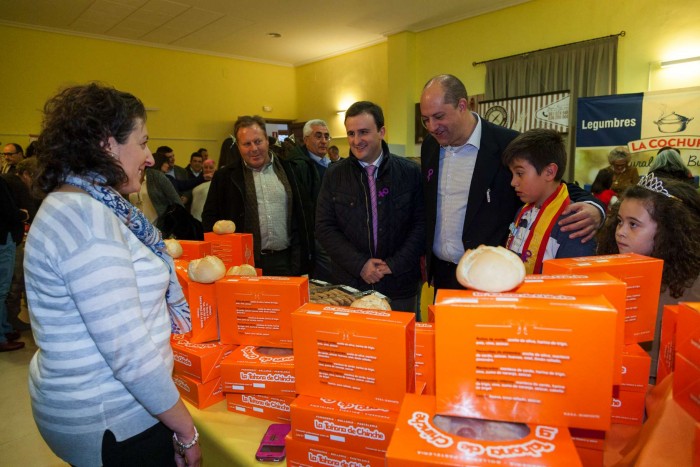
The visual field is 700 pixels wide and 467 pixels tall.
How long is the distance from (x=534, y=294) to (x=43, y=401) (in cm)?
113

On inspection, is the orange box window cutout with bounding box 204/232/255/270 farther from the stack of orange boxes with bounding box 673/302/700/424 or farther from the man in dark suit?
the stack of orange boxes with bounding box 673/302/700/424

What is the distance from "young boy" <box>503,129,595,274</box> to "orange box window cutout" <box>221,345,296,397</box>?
997 millimetres

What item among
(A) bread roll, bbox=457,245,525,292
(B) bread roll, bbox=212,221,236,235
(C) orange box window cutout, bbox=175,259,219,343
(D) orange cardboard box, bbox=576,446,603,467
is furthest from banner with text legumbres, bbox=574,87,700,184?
(C) orange box window cutout, bbox=175,259,219,343

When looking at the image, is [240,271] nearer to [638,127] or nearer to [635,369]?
[635,369]

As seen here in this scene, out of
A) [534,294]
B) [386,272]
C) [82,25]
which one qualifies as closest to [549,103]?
[386,272]

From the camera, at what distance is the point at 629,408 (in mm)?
998

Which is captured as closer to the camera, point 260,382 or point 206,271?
point 260,382

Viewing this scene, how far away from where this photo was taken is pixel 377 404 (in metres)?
0.94

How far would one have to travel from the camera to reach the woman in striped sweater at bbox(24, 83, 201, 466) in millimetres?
871

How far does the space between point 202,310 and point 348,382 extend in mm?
636

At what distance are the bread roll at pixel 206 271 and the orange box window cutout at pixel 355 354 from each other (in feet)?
1.51

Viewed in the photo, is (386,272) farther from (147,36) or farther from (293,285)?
(147,36)

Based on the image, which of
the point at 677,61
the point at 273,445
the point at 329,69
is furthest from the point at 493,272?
the point at 329,69

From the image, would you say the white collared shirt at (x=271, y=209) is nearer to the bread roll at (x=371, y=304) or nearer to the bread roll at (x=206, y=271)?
the bread roll at (x=206, y=271)
